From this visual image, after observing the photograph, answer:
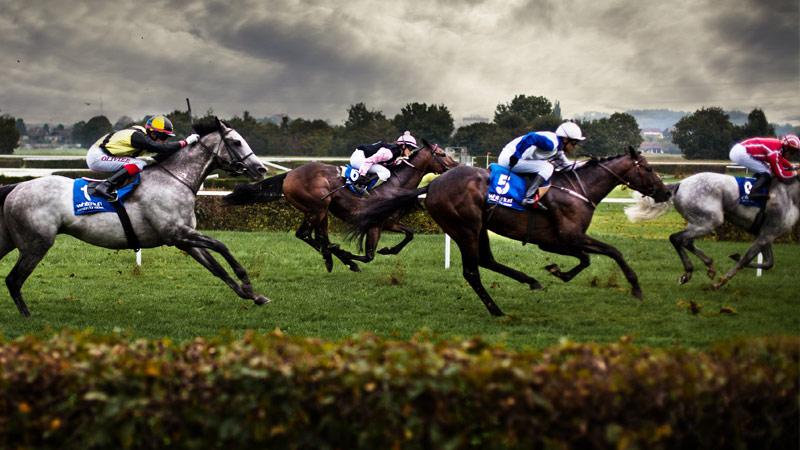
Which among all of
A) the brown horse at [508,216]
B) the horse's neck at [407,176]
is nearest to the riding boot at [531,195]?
the brown horse at [508,216]

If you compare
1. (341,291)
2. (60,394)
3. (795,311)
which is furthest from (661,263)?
(60,394)

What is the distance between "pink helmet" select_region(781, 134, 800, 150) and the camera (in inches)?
349

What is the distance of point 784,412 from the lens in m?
3.54

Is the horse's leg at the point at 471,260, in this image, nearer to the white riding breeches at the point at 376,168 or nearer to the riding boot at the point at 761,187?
the white riding breeches at the point at 376,168

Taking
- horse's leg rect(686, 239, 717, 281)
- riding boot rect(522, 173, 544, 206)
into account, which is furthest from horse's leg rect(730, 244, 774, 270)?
riding boot rect(522, 173, 544, 206)

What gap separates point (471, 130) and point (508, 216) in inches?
1019

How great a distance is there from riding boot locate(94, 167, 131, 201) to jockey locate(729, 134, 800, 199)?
6785 millimetres

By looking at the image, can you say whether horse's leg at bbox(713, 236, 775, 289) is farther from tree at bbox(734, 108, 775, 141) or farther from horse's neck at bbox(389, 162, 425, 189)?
tree at bbox(734, 108, 775, 141)

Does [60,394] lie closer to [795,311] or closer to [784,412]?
[784,412]

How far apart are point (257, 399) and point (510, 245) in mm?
10774

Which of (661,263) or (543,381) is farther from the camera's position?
(661,263)

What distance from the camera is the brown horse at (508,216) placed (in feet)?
24.6

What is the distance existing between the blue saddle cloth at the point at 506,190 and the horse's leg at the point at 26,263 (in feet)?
13.8

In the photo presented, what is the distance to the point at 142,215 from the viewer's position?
7363 mm
